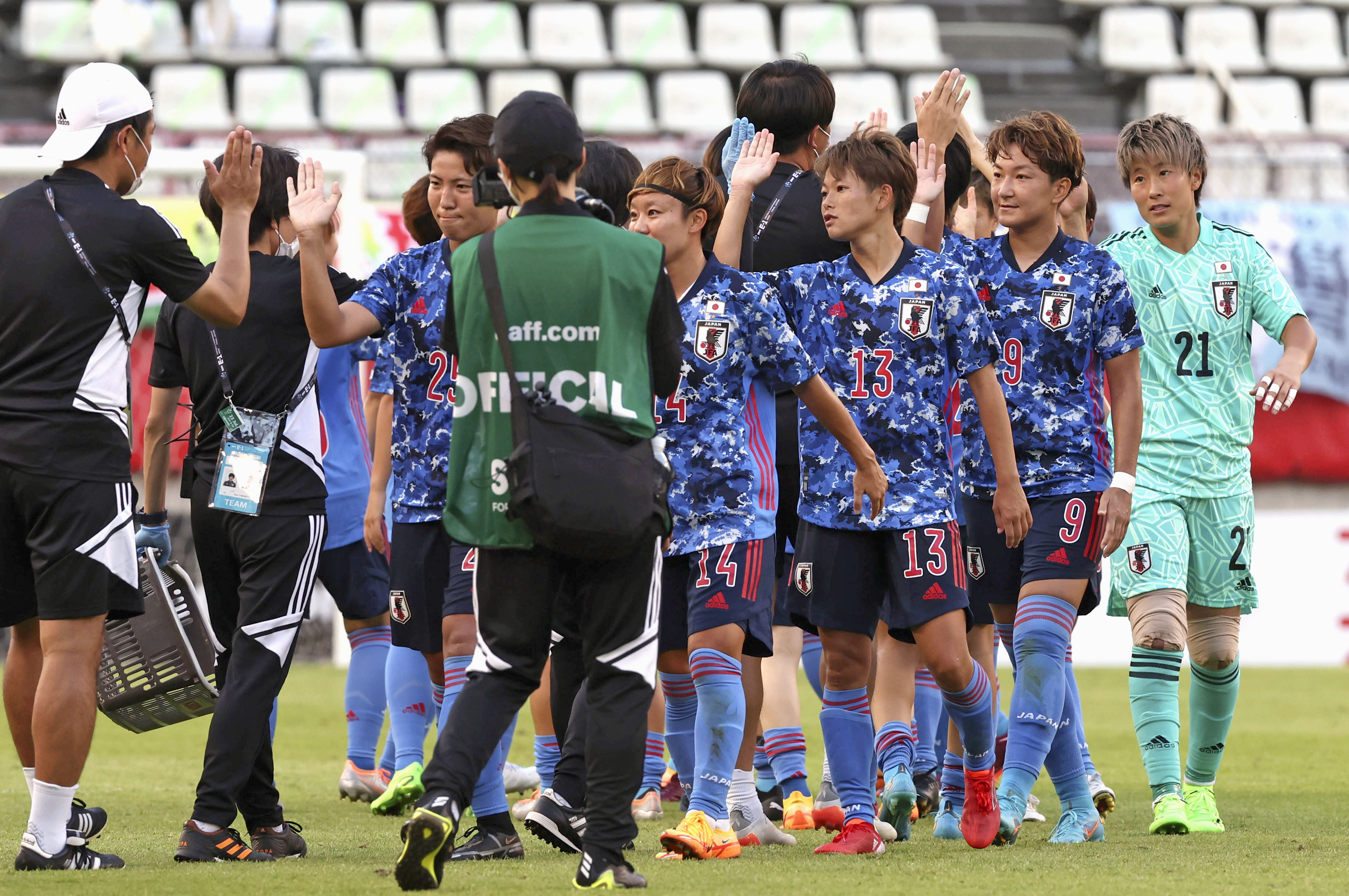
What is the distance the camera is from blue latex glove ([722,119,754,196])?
17.8 ft

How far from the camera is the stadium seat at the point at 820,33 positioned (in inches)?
659

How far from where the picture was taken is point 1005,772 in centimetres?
506

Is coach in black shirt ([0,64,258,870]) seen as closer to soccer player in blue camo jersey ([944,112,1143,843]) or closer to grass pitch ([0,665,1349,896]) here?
grass pitch ([0,665,1349,896])

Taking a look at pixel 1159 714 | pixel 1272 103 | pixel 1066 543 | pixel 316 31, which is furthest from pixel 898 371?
pixel 1272 103

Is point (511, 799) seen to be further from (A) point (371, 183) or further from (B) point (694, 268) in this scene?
(A) point (371, 183)

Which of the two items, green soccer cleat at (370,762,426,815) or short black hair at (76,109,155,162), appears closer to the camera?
short black hair at (76,109,155,162)

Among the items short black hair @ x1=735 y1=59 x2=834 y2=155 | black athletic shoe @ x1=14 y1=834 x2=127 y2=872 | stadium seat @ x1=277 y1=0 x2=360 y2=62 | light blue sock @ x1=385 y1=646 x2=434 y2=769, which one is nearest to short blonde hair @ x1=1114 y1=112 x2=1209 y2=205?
short black hair @ x1=735 y1=59 x2=834 y2=155

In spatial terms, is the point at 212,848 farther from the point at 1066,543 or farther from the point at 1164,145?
the point at 1164,145

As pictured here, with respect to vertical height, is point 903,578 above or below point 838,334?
below

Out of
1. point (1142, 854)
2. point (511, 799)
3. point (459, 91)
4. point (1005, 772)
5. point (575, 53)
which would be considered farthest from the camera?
point (575, 53)

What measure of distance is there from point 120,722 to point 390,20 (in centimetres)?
1225

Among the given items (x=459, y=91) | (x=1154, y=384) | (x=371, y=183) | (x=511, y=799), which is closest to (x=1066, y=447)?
(x=1154, y=384)

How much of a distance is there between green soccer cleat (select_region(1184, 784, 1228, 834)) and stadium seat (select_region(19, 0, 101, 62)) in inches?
507

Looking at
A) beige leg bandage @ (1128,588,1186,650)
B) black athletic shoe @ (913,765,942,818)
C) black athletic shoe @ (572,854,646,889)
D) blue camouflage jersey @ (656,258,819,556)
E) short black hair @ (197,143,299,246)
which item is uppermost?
short black hair @ (197,143,299,246)
